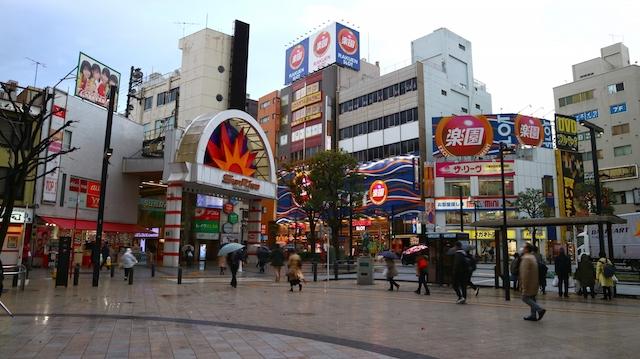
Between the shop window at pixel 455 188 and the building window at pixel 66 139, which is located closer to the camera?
the building window at pixel 66 139

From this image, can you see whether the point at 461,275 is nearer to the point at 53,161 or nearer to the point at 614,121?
the point at 53,161

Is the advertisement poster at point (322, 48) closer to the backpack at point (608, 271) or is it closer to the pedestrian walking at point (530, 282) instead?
the backpack at point (608, 271)

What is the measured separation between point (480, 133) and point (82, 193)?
40572 mm

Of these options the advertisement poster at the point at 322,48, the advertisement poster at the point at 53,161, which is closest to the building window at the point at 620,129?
the advertisement poster at the point at 322,48

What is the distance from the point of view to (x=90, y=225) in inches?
1329

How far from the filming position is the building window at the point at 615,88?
65.0 metres

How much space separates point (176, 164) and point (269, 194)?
30.4ft

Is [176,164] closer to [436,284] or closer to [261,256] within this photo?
[261,256]

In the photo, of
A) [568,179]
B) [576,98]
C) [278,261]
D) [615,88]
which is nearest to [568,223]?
[278,261]

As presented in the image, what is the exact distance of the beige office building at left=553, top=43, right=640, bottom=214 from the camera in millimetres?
62625

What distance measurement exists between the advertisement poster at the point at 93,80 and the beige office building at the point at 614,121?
5431 cm

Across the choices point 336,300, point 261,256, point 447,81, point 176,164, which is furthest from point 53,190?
point 447,81

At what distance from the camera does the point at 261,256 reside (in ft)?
101

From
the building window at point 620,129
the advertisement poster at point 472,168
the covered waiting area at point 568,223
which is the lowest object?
the covered waiting area at point 568,223
